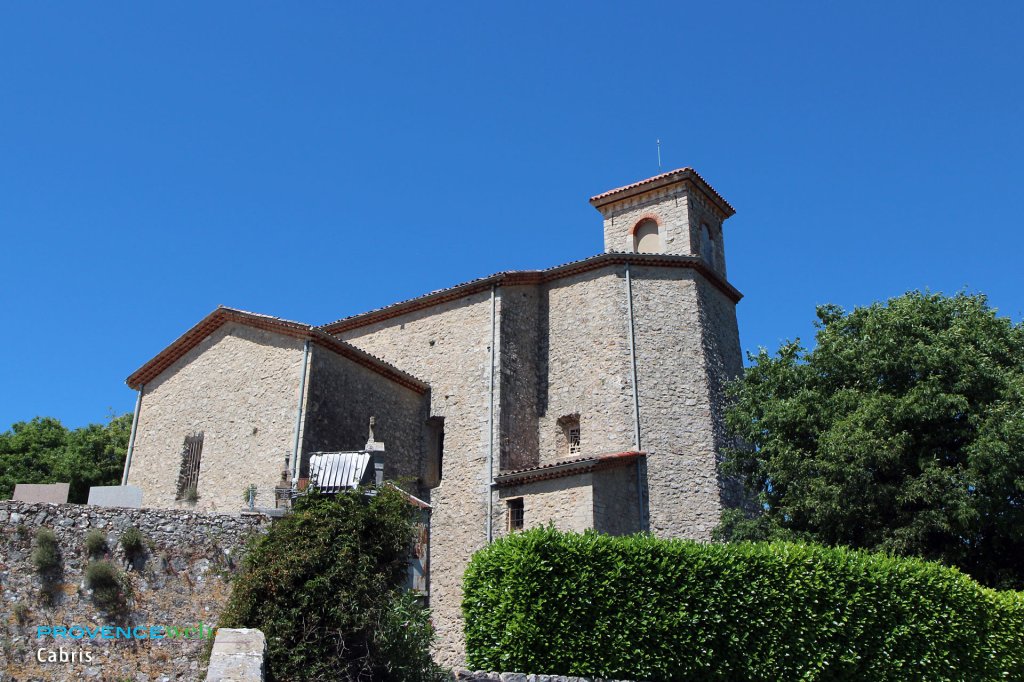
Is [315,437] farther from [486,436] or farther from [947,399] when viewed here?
[947,399]

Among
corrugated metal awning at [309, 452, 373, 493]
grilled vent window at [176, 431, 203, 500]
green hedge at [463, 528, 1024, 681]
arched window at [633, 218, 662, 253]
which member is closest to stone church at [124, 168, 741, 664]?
grilled vent window at [176, 431, 203, 500]

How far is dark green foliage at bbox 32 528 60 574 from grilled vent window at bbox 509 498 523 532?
12.1m

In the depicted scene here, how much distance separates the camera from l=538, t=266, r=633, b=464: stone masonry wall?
23.1m

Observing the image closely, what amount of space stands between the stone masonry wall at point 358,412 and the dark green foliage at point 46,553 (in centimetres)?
763

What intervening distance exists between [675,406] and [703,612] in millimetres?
9495

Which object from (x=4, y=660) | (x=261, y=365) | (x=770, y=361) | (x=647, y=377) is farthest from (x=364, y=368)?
(x=4, y=660)

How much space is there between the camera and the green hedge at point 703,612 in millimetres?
13422

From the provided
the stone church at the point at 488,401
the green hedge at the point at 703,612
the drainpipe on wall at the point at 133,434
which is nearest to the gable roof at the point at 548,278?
the stone church at the point at 488,401

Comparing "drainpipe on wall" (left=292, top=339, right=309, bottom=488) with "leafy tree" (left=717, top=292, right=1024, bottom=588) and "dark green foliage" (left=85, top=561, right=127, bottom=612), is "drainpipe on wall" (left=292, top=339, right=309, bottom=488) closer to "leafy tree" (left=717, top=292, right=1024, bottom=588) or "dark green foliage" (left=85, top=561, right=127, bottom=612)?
"dark green foliage" (left=85, top=561, right=127, bottom=612)

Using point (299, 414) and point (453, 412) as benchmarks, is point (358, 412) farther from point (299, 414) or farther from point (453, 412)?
point (453, 412)

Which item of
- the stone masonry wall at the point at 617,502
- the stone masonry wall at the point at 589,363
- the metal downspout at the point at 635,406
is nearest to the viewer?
the stone masonry wall at the point at 617,502

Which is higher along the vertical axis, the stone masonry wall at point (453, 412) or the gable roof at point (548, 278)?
the gable roof at point (548, 278)

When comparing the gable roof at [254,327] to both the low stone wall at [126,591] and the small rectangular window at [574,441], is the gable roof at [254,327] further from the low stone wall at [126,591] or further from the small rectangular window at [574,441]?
the low stone wall at [126,591]

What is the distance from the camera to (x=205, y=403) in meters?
21.5
